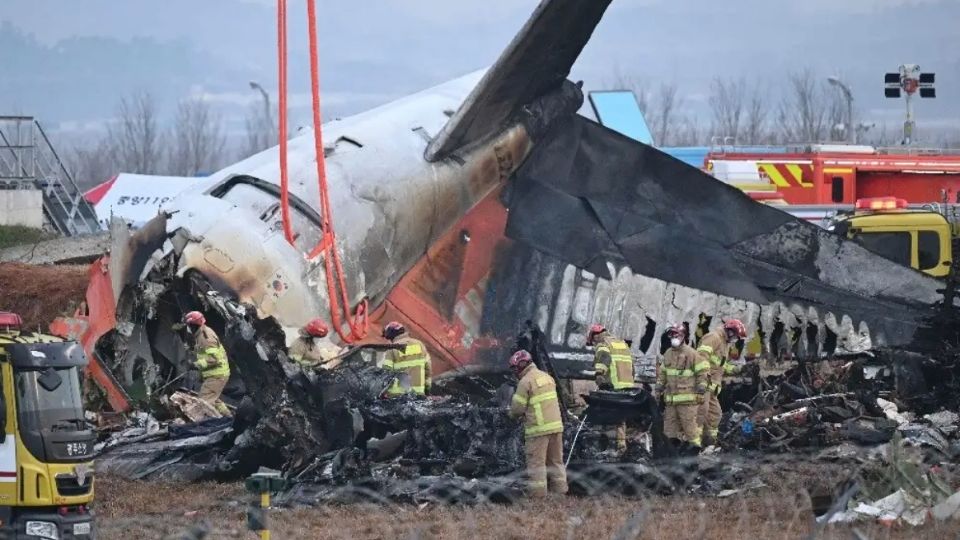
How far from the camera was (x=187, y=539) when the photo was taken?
9.91 metres

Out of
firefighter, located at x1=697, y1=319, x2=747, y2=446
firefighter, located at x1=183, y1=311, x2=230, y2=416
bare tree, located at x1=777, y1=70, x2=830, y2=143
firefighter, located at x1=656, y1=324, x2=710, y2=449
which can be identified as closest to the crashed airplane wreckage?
firefighter, located at x1=183, y1=311, x2=230, y2=416

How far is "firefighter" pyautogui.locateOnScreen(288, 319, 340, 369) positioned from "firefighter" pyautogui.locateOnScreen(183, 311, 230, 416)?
1548 millimetres

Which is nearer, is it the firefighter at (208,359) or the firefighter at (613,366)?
the firefighter at (613,366)

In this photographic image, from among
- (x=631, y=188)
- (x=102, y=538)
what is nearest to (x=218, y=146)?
(x=631, y=188)

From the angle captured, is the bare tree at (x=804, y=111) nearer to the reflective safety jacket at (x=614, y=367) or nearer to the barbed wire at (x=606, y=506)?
the reflective safety jacket at (x=614, y=367)

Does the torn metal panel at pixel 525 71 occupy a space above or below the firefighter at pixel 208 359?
above

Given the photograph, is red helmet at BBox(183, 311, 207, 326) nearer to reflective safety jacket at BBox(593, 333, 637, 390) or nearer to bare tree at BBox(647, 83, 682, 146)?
reflective safety jacket at BBox(593, 333, 637, 390)

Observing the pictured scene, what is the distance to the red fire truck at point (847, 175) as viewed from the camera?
32781 mm

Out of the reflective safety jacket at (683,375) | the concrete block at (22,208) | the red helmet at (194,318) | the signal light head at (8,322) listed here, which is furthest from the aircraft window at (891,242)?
the concrete block at (22,208)

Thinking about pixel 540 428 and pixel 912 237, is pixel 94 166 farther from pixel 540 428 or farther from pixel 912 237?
pixel 540 428

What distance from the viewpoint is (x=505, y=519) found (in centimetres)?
1170

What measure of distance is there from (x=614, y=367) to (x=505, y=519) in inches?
165

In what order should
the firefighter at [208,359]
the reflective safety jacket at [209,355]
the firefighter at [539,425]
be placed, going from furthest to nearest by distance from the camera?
the reflective safety jacket at [209,355], the firefighter at [208,359], the firefighter at [539,425]

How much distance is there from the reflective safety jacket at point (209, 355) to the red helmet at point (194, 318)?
163mm
